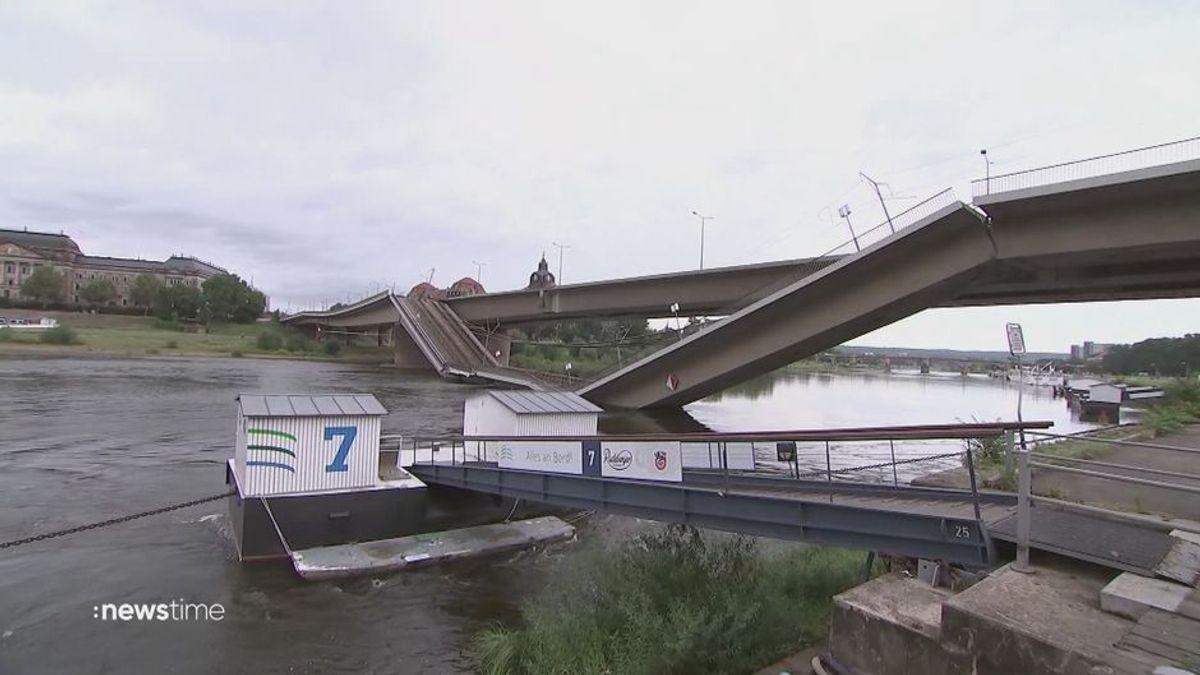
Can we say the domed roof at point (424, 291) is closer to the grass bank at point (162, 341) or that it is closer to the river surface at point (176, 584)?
the grass bank at point (162, 341)

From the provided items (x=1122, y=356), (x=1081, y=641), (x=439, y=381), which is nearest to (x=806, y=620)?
(x=1081, y=641)

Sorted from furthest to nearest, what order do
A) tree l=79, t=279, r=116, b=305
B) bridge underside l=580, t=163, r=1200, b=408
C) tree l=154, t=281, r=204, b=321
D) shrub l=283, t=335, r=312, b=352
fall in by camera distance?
tree l=79, t=279, r=116, b=305
tree l=154, t=281, r=204, b=321
shrub l=283, t=335, r=312, b=352
bridge underside l=580, t=163, r=1200, b=408

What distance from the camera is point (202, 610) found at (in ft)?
36.2

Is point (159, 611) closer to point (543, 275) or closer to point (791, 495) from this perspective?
point (791, 495)

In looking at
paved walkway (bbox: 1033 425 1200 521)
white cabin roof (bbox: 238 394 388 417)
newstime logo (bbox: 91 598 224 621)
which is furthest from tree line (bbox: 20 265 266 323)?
paved walkway (bbox: 1033 425 1200 521)

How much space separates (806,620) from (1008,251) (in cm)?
1742

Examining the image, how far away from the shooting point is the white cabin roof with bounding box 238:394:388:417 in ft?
46.1

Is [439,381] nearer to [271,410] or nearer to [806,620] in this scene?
[271,410]

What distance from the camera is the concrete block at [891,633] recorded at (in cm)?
570

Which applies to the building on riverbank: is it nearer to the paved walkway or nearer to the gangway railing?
the gangway railing

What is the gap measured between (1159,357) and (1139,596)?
473 ft

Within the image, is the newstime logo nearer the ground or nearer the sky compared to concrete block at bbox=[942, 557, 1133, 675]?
nearer the ground

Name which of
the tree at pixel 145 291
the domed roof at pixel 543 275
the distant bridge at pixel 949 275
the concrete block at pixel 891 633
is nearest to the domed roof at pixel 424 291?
the domed roof at pixel 543 275

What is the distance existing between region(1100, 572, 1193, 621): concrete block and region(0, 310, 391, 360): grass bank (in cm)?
8680
